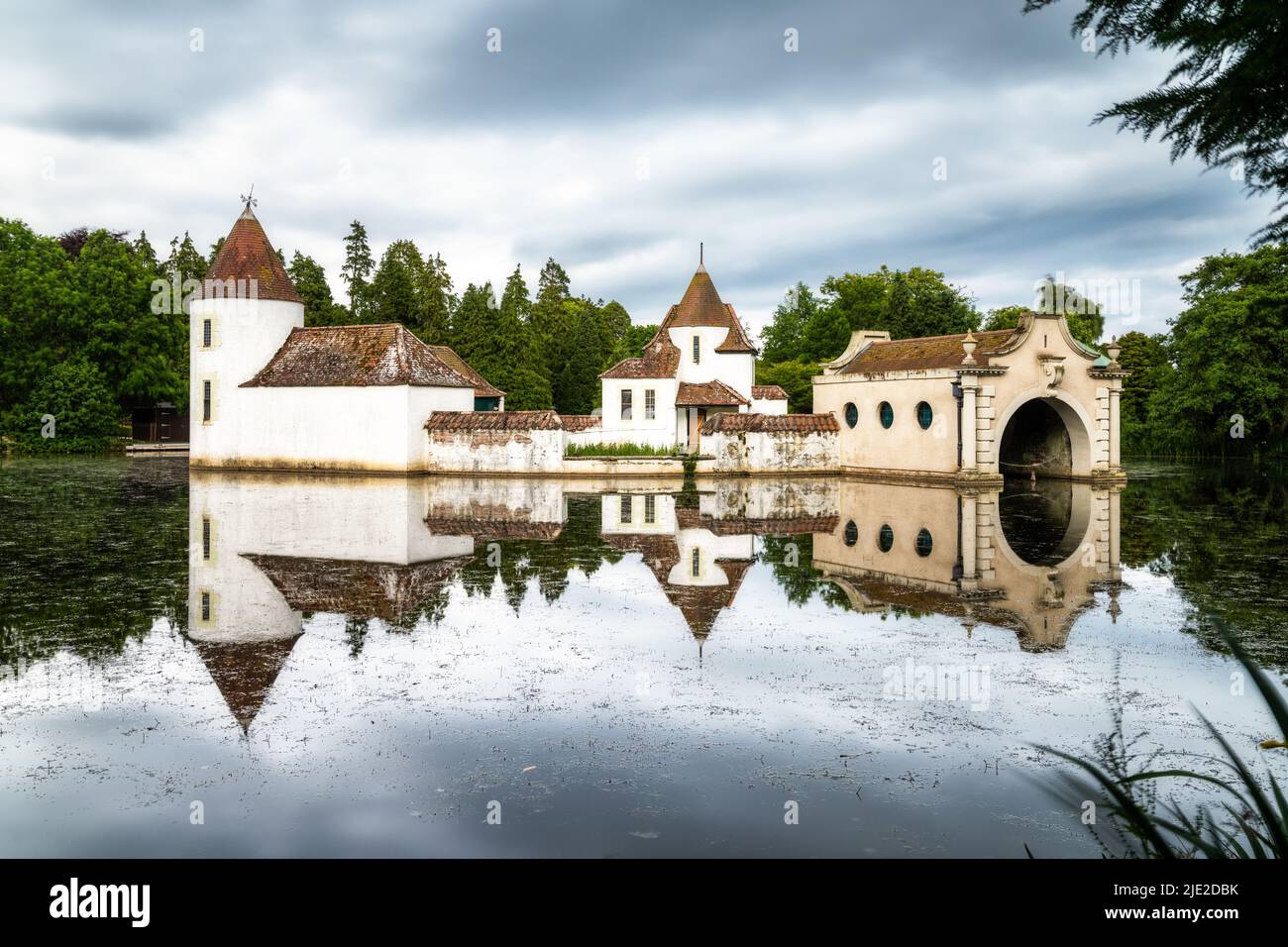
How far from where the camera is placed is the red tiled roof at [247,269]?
1502 inches

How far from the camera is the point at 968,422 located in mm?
32156

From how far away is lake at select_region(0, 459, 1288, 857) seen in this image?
228 inches

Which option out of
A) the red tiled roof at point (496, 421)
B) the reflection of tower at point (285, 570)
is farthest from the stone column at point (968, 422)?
the reflection of tower at point (285, 570)

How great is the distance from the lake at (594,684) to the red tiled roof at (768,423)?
18382 mm

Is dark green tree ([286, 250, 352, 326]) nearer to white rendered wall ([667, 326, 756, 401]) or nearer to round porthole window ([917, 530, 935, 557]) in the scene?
white rendered wall ([667, 326, 756, 401])

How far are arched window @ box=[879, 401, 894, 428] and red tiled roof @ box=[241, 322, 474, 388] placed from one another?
51.0ft

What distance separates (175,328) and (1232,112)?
59624mm

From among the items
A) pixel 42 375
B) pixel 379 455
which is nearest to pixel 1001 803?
pixel 379 455

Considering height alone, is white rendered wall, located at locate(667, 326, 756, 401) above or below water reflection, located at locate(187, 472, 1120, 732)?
above

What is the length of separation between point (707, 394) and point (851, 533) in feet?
74.2

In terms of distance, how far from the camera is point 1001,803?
607 cm

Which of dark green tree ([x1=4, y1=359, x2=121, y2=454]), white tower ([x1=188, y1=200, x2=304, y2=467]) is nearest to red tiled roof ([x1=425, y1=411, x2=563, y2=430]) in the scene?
white tower ([x1=188, y1=200, x2=304, y2=467])
